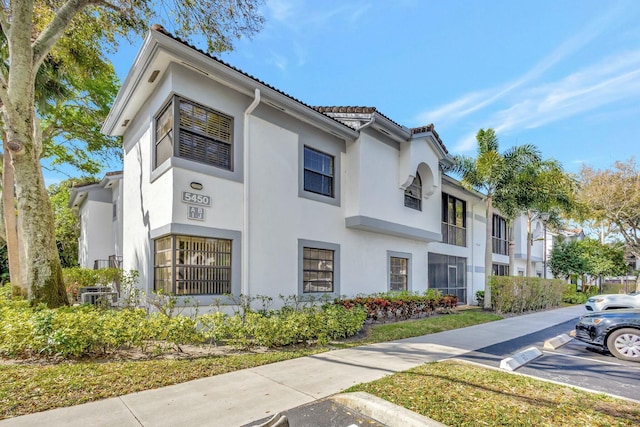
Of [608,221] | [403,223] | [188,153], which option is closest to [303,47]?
[188,153]

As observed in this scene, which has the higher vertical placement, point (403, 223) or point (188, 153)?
point (188, 153)

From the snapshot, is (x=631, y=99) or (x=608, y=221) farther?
(x=608, y=221)

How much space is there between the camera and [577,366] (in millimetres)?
7012

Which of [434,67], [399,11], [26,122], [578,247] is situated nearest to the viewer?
[26,122]

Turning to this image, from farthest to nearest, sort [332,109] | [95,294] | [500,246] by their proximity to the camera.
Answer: [500,246]
[332,109]
[95,294]

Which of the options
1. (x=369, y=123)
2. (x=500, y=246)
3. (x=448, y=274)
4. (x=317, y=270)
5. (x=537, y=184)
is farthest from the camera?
(x=500, y=246)

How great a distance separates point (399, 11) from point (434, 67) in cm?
272

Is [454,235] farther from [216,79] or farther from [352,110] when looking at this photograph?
[216,79]

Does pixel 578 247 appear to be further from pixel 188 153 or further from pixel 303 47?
pixel 188 153

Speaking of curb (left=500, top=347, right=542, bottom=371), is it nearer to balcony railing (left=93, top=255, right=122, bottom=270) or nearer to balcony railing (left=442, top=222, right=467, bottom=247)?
balcony railing (left=442, top=222, right=467, bottom=247)

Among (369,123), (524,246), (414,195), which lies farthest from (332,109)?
(524,246)

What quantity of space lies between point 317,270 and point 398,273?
4774 millimetres

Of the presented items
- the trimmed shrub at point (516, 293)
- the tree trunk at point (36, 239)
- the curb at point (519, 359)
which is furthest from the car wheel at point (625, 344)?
the tree trunk at point (36, 239)

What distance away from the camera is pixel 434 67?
12531 mm
